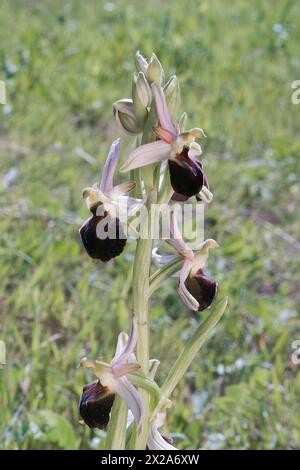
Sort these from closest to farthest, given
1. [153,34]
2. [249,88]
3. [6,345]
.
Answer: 1. [6,345]
2. [249,88]
3. [153,34]

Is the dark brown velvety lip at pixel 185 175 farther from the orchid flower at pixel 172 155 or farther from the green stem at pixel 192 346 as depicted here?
the green stem at pixel 192 346

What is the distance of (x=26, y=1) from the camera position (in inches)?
230

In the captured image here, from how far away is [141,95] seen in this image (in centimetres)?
120

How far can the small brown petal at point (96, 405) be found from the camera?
1201 mm

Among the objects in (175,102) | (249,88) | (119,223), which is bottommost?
(119,223)

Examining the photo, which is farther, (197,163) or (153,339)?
(153,339)

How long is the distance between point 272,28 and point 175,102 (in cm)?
419

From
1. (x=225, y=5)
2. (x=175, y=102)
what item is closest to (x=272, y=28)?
(x=225, y=5)

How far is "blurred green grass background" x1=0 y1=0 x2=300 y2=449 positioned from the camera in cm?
197

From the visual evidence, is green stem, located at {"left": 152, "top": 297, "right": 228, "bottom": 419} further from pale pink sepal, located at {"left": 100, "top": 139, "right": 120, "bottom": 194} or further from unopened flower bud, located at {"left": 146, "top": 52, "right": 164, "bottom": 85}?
unopened flower bud, located at {"left": 146, "top": 52, "right": 164, "bottom": 85}

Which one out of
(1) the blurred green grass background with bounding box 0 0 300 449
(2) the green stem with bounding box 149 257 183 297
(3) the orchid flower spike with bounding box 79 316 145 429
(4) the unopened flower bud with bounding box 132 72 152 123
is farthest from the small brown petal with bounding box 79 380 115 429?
(1) the blurred green grass background with bounding box 0 0 300 449

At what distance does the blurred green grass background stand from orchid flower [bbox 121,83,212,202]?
2.60 ft
